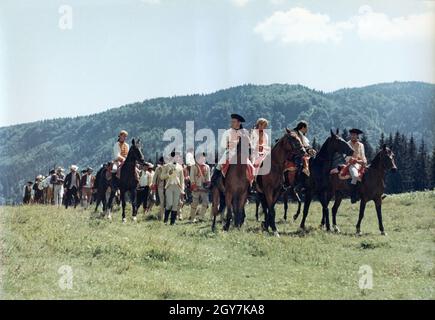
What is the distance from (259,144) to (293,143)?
1311 mm

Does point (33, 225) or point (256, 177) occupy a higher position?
point (256, 177)

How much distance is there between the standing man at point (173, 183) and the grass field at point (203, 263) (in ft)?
9.02

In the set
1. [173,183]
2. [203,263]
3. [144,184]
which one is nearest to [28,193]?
[144,184]

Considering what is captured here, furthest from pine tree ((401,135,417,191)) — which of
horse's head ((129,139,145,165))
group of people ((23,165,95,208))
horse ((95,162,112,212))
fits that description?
horse's head ((129,139,145,165))

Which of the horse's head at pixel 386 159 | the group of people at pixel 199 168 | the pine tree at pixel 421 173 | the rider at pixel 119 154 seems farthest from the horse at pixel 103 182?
the pine tree at pixel 421 173

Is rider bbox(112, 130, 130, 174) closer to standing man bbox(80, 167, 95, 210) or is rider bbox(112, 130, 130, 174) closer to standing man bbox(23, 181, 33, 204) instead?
standing man bbox(80, 167, 95, 210)

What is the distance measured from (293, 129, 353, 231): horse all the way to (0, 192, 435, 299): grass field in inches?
54.4

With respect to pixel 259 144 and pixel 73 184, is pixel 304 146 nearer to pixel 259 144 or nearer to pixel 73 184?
pixel 259 144

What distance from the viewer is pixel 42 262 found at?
37.7 feet

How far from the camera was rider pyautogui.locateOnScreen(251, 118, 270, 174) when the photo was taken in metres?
17.2

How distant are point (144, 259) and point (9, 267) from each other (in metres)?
2.79
